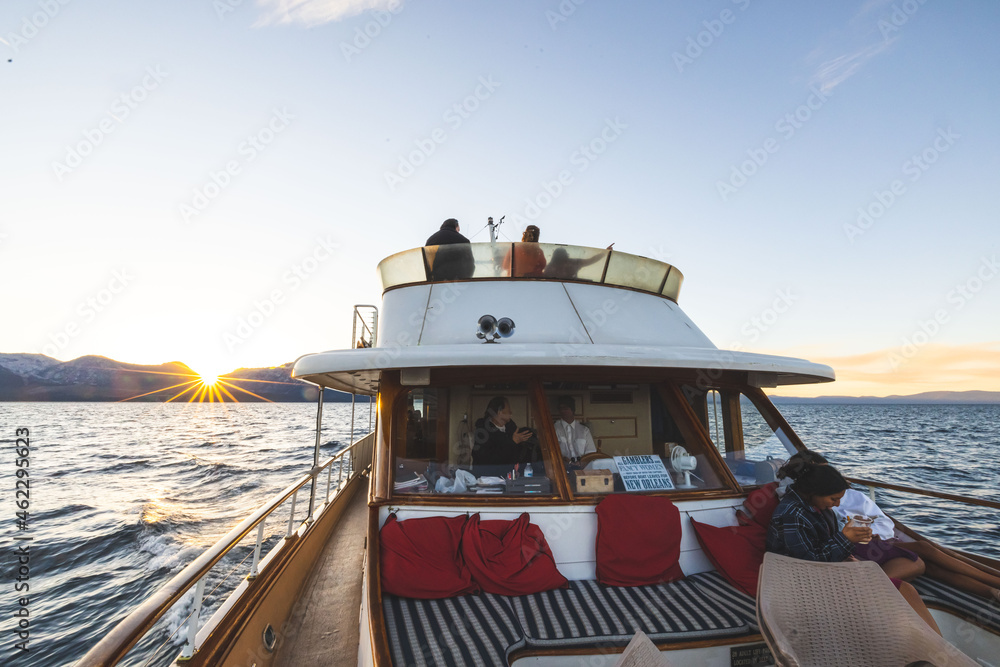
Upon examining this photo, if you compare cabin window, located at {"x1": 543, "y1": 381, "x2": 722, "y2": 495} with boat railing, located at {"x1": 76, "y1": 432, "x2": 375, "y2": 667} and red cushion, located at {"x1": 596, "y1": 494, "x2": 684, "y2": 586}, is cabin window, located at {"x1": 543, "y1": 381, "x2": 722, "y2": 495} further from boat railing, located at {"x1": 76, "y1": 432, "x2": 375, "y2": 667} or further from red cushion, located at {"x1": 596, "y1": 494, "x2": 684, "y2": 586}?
boat railing, located at {"x1": 76, "y1": 432, "x2": 375, "y2": 667}

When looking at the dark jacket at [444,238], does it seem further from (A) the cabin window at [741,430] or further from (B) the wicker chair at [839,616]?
(B) the wicker chair at [839,616]

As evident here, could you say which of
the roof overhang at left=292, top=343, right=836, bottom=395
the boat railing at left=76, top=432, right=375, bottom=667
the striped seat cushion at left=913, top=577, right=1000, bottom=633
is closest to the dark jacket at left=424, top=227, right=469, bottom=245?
the roof overhang at left=292, top=343, right=836, bottom=395

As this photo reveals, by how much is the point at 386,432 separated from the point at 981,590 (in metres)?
4.11

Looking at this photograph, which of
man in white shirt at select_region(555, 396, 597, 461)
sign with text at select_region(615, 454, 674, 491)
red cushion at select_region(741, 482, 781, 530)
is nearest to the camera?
red cushion at select_region(741, 482, 781, 530)

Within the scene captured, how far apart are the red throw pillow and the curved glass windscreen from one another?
2220mm

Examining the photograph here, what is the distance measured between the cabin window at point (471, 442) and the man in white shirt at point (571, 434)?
301 millimetres

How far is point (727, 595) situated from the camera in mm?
3121

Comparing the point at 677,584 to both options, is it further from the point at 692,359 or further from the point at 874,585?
the point at 692,359

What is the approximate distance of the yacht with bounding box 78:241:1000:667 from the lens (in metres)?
2.73

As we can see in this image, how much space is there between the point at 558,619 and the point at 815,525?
1.69 meters

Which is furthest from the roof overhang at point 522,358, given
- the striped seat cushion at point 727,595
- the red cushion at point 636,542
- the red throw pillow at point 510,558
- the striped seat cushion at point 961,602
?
the striped seat cushion at point 961,602

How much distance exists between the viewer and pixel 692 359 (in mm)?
3451

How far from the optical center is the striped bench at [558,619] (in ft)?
8.30

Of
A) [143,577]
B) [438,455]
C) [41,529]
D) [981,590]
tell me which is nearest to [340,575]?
[438,455]
